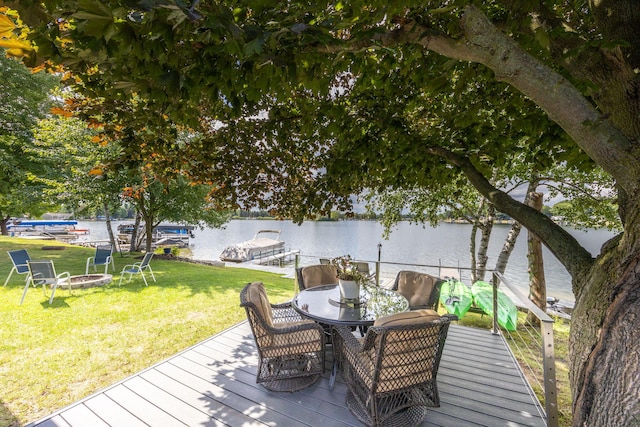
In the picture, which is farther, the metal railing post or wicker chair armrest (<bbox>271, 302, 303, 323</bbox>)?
wicker chair armrest (<bbox>271, 302, 303, 323</bbox>)

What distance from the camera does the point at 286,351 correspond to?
282 cm

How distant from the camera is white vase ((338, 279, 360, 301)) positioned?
3414 millimetres

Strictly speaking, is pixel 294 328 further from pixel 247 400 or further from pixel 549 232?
pixel 549 232

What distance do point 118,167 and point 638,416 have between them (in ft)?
13.0

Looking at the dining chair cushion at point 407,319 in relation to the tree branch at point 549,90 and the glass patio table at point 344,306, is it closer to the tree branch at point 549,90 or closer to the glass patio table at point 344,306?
the glass patio table at point 344,306

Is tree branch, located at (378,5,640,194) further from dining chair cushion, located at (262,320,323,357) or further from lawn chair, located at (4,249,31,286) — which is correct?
lawn chair, located at (4,249,31,286)

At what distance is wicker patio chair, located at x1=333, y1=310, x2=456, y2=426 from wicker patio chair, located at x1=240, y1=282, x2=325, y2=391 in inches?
19.8

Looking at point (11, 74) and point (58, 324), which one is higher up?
point (11, 74)

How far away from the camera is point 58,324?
14.6 feet

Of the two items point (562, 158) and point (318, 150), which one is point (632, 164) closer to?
point (562, 158)

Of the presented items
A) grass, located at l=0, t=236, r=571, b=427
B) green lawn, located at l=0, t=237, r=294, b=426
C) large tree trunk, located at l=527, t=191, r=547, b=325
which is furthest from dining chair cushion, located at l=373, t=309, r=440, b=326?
large tree trunk, located at l=527, t=191, r=547, b=325

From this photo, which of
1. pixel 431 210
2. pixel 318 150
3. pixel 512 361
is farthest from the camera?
pixel 431 210

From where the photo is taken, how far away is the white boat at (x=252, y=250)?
1858cm

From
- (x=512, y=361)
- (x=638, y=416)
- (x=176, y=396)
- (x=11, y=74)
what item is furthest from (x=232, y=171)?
(x=11, y=74)
